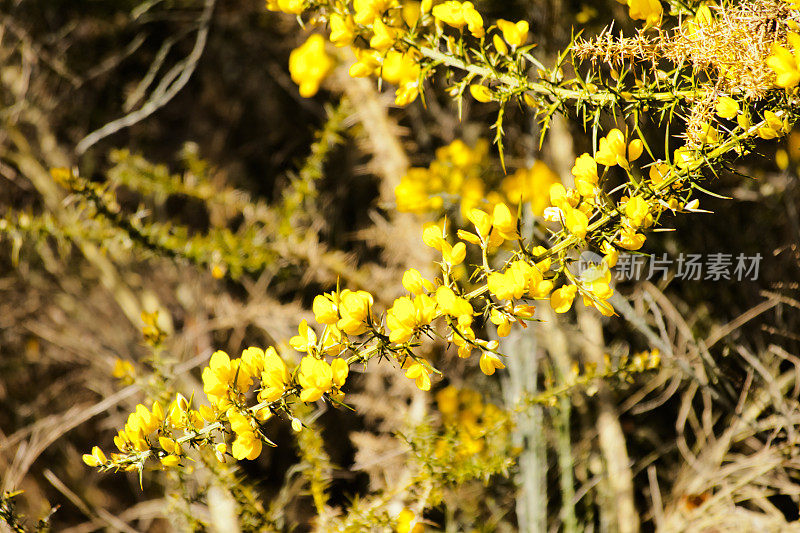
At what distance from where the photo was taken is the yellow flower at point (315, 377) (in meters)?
0.57

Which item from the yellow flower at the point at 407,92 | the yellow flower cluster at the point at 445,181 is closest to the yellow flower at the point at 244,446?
the yellow flower at the point at 407,92

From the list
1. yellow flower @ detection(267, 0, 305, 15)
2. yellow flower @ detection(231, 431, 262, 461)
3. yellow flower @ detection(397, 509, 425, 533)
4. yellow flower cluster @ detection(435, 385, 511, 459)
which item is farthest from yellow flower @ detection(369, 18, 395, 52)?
yellow flower @ detection(397, 509, 425, 533)

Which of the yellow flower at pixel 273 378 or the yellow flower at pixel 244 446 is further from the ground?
the yellow flower at pixel 273 378

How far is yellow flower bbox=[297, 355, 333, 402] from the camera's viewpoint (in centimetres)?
57

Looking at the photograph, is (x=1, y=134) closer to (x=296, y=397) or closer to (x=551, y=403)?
(x=296, y=397)

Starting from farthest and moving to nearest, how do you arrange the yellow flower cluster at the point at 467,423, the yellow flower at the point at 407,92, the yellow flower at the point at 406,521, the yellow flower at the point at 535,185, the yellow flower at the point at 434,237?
the yellow flower at the point at 535,185, the yellow flower cluster at the point at 467,423, the yellow flower at the point at 406,521, the yellow flower at the point at 407,92, the yellow flower at the point at 434,237

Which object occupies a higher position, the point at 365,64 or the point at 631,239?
the point at 365,64

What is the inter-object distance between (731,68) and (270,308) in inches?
56.7

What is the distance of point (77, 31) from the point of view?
2.15 m

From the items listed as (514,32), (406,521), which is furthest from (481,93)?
(406,521)

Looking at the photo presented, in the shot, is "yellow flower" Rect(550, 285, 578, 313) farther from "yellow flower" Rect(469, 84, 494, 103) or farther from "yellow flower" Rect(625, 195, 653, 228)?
"yellow flower" Rect(469, 84, 494, 103)

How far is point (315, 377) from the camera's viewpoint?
583mm

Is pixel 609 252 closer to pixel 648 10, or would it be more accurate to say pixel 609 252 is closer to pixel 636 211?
pixel 636 211

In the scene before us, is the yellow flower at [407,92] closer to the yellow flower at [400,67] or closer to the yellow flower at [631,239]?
the yellow flower at [400,67]
